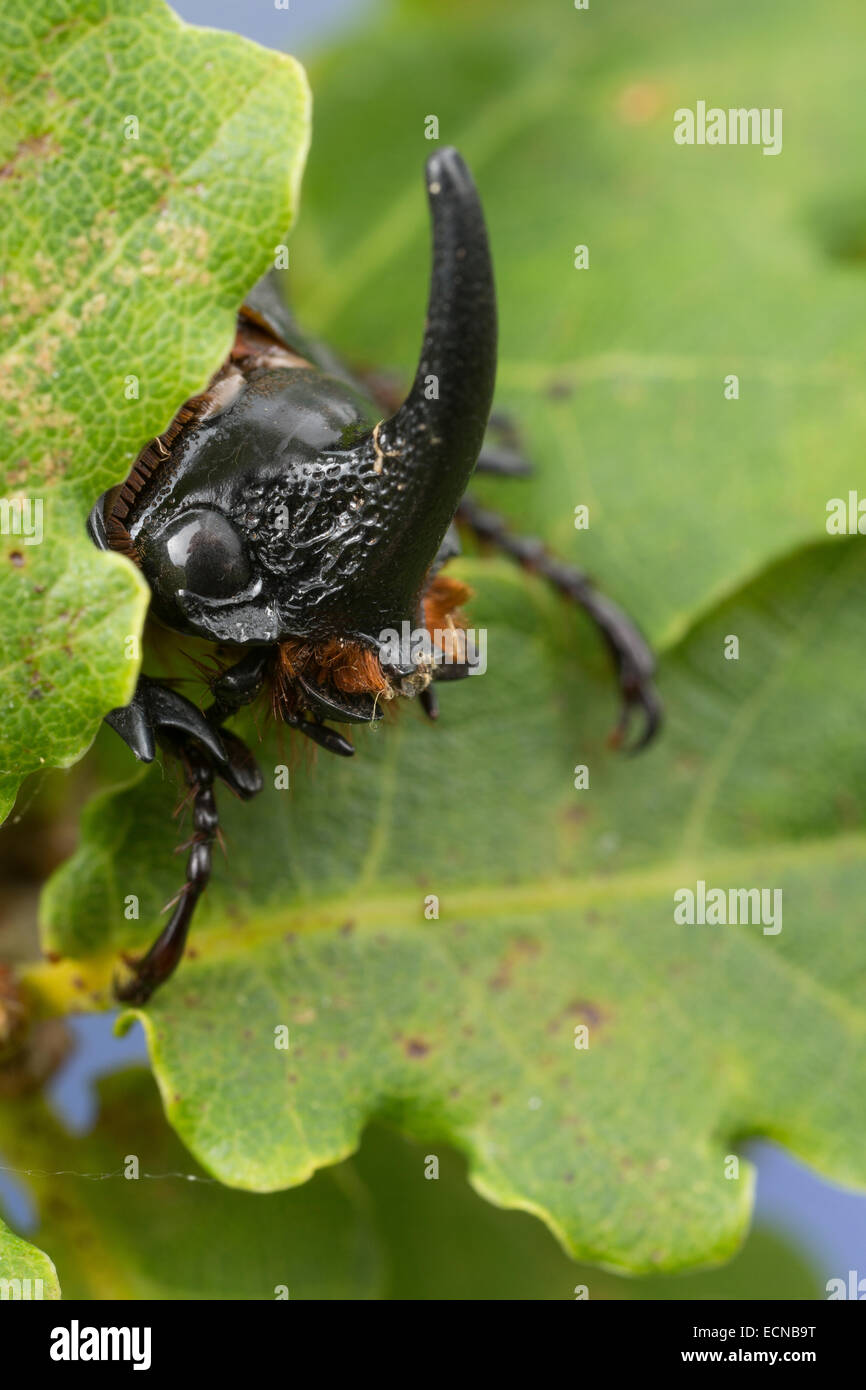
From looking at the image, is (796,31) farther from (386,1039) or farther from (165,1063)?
(165,1063)

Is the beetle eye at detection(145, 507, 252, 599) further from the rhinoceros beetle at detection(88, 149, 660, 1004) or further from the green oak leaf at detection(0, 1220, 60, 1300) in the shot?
the green oak leaf at detection(0, 1220, 60, 1300)

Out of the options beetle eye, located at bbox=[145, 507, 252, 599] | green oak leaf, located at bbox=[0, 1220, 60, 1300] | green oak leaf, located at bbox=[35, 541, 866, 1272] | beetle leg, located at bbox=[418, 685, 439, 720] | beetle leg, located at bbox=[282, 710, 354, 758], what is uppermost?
beetle eye, located at bbox=[145, 507, 252, 599]

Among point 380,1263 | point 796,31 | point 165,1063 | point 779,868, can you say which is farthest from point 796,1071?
point 796,31
